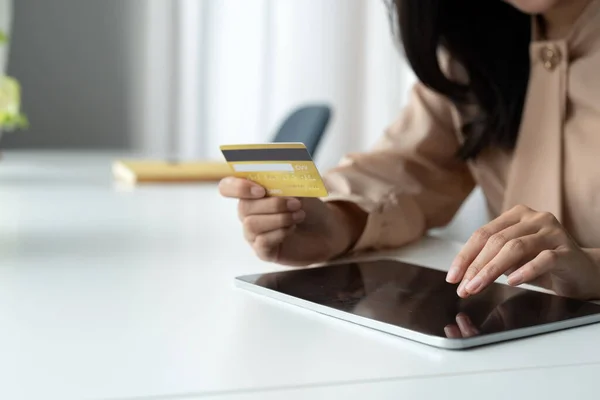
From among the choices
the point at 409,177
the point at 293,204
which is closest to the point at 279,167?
the point at 293,204

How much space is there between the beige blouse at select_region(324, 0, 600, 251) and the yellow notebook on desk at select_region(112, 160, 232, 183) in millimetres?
702

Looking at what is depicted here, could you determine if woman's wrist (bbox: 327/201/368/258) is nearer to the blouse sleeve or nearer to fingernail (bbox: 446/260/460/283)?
the blouse sleeve

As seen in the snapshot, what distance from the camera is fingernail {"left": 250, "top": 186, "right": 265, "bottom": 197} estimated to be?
0.88 metres

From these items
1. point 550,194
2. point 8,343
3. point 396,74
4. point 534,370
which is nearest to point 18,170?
point 396,74

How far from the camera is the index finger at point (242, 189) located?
0.88m

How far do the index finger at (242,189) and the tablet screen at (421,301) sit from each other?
3.6 inches

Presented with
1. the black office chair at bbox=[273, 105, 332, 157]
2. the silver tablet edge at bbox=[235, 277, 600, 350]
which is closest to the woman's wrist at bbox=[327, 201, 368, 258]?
the silver tablet edge at bbox=[235, 277, 600, 350]

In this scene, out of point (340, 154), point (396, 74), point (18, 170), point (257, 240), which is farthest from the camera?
point (340, 154)

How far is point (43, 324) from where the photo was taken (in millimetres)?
659

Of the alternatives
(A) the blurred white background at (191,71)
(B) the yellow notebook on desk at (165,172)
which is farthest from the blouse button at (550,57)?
(A) the blurred white background at (191,71)

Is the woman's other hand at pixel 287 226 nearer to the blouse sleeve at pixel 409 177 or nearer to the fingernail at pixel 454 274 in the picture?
the blouse sleeve at pixel 409 177

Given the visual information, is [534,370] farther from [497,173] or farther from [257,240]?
[497,173]

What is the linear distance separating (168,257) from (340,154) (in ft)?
7.01

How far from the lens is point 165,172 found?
190cm
